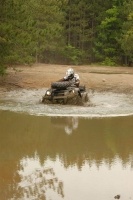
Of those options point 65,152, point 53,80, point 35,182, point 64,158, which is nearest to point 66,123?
point 65,152

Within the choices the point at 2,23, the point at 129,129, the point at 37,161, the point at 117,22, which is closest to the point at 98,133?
the point at 129,129

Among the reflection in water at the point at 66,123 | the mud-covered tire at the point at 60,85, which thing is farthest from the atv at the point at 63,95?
the reflection in water at the point at 66,123

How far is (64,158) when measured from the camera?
32.2 feet

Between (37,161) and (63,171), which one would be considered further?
(37,161)

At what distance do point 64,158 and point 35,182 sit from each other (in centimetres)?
188

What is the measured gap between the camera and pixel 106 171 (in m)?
8.85

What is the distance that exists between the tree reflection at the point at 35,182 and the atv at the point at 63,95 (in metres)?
8.28

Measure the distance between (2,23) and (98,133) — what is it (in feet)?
31.4

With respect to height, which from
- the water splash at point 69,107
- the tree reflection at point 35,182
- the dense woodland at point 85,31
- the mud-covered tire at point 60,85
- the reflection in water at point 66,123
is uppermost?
the dense woodland at point 85,31

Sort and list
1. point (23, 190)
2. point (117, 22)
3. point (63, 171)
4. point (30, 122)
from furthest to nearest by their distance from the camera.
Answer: point (117, 22) → point (30, 122) → point (63, 171) → point (23, 190)

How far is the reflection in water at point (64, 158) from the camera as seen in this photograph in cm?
767

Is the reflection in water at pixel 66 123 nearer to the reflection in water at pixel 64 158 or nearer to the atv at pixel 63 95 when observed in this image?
the reflection in water at pixel 64 158

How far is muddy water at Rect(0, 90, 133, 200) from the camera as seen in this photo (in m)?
A: 7.72

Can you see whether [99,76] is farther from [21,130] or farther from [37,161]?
[37,161]
